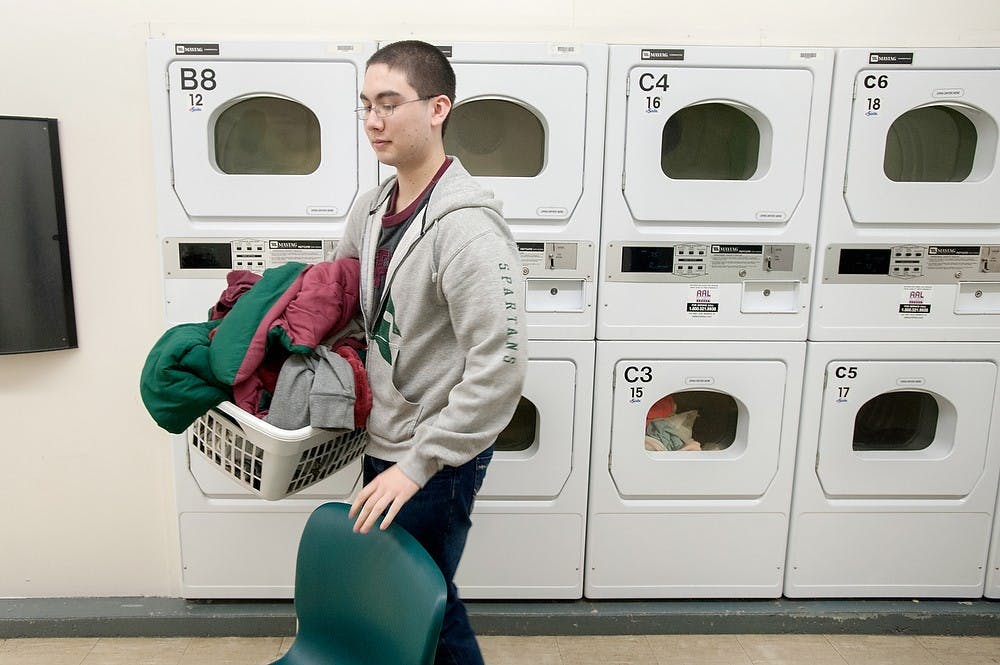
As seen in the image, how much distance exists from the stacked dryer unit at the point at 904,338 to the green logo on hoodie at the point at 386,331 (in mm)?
1465

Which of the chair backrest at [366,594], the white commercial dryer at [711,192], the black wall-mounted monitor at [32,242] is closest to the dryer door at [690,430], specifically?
the white commercial dryer at [711,192]

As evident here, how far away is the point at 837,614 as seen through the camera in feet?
7.35

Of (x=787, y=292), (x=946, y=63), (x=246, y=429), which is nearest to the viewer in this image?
(x=246, y=429)

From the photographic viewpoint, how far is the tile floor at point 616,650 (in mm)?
2084

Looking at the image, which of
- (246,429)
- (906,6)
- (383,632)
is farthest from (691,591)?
(906,6)

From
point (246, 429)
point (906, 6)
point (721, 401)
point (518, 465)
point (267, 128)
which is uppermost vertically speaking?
point (906, 6)

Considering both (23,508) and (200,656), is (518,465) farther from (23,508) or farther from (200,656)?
(23,508)

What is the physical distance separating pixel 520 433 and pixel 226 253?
43.9 inches

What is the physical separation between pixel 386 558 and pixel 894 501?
195 cm

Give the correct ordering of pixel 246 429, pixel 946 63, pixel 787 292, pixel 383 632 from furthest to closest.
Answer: pixel 787 292
pixel 946 63
pixel 246 429
pixel 383 632

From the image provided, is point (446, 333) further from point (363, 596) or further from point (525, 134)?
point (525, 134)

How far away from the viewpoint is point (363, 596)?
108cm

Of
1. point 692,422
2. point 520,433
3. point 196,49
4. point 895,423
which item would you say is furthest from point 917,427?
point 196,49

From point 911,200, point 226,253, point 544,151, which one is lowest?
point 226,253
